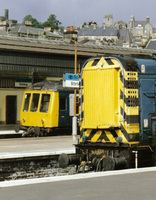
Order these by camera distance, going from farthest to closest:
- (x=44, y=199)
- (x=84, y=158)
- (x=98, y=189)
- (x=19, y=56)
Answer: (x=19, y=56) < (x=84, y=158) < (x=98, y=189) < (x=44, y=199)

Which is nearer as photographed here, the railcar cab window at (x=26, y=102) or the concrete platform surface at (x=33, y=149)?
the concrete platform surface at (x=33, y=149)

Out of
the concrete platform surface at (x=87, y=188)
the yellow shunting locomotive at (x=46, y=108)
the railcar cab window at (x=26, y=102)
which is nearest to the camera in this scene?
the concrete platform surface at (x=87, y=188)

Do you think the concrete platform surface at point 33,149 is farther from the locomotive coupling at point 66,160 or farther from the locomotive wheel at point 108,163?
the locomotive wheel at point 108,163

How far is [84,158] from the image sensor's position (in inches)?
522

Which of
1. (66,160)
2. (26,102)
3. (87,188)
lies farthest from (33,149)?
(87,188)

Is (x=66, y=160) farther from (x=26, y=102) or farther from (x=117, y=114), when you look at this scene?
(x=26, y=102)

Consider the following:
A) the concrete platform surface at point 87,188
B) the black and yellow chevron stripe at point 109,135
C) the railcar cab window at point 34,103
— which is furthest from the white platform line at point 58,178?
the railcar cab window at point 34,103

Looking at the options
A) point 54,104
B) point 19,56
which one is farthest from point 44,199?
point 19,56

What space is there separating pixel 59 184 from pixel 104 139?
371 cm

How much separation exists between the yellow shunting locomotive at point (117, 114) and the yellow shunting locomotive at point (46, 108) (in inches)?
537

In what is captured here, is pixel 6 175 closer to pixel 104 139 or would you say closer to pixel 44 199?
pixel 104 139

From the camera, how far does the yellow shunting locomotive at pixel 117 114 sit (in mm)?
12414

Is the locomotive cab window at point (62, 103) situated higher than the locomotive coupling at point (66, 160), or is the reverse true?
the locomotive cab window at point (62, 103)

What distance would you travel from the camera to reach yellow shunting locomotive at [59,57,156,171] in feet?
40.7
